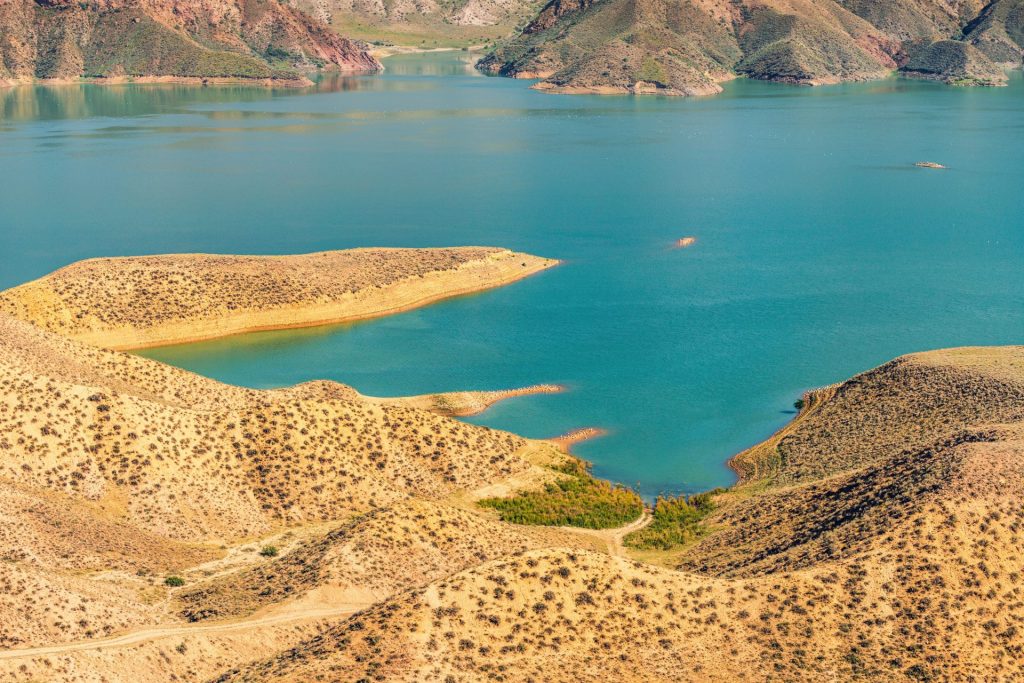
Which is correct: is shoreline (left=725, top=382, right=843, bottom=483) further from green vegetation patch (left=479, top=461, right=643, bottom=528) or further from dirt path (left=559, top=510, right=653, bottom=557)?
dirt path (left=559, top=510, right=653, bottom=557)

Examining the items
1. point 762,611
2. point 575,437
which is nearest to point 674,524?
Result: point 575,437

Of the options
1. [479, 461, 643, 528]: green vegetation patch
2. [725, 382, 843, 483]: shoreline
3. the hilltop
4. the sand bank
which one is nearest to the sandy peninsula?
the sand bank

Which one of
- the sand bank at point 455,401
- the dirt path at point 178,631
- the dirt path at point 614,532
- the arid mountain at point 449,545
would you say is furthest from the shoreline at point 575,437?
the dirt path at point 178,631

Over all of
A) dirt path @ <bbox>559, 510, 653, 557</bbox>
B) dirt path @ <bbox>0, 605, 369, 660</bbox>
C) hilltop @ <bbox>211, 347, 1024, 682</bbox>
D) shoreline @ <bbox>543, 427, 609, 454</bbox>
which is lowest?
dirt path @ <bbox>559, 510, 653, 557</bbox>

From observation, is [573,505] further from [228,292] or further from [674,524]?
[228,292]

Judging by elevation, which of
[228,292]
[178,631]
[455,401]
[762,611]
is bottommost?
[455,401]

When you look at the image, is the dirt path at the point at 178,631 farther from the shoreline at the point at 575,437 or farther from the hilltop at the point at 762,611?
the shoreline at the point at 575,437
